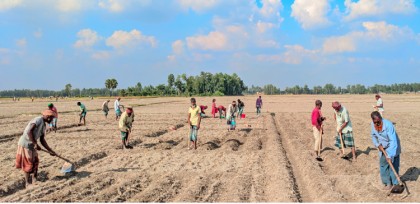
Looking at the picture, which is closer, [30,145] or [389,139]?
[389,139]

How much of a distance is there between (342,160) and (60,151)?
882 centimetres

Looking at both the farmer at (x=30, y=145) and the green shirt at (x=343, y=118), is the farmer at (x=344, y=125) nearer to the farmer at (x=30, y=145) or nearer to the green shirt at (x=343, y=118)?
the green shirt at (x=343, y=118)

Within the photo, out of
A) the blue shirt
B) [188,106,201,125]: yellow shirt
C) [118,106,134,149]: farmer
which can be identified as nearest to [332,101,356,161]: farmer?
the blue shirt

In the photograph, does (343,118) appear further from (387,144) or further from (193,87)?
(193,87)

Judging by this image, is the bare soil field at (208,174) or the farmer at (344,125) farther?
the farmer at (344,125)

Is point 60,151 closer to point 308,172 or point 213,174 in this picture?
point 213,174

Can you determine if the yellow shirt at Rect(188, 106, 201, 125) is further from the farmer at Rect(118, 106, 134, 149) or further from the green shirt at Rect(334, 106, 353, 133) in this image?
the green shirt at Rect(334, 106, 353, 133)

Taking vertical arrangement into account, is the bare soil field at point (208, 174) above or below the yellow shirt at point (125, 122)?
below

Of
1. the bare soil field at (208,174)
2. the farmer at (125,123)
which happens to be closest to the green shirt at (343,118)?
the bare soil field at (208,174)

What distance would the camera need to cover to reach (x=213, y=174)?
8.37 meters

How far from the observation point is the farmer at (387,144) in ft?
21.9

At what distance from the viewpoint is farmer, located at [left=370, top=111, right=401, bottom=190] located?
21.9ft

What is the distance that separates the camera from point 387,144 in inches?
266

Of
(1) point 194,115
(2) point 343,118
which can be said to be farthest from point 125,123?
(2) point 343,118
